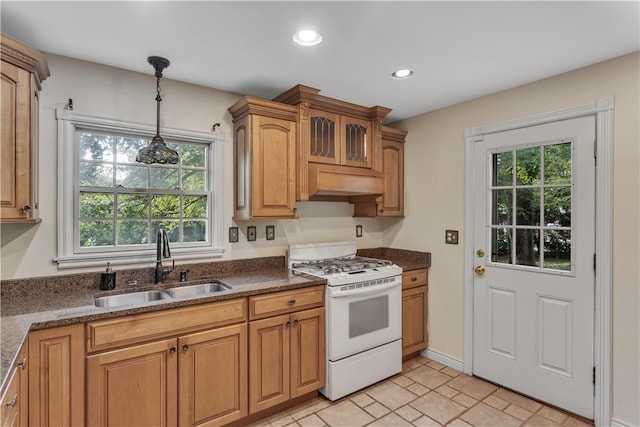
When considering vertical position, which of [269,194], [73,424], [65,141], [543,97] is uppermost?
[543,97]

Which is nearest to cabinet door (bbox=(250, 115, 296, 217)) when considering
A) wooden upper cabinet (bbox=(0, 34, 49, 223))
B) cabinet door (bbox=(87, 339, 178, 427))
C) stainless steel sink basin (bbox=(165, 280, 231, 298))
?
stainless steel sink basin (bbox=(165, 280, 231, 298))

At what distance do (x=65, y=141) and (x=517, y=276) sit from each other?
10.8ft

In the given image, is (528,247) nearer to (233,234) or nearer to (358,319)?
(358,319)

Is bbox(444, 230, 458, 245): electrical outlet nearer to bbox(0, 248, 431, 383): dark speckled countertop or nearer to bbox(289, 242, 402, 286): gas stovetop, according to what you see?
bbox(0, 248, 431, 383): dark speckled countertop

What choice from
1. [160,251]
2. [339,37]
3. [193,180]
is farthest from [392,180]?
[160,251]

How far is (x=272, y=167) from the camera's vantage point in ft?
8.59

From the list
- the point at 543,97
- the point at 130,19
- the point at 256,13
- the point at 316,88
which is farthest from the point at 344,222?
the point at 130,19

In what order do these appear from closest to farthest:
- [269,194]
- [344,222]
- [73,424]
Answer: [73,424], [269,194], [344,222]

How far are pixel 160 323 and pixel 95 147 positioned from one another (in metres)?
1.32

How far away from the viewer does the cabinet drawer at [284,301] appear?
221 cm

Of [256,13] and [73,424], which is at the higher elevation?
[256,13]

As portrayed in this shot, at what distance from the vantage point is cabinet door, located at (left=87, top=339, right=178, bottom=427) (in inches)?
67.3

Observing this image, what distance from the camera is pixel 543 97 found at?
250 cm

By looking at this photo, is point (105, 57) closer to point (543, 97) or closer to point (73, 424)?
point (73, 424)
